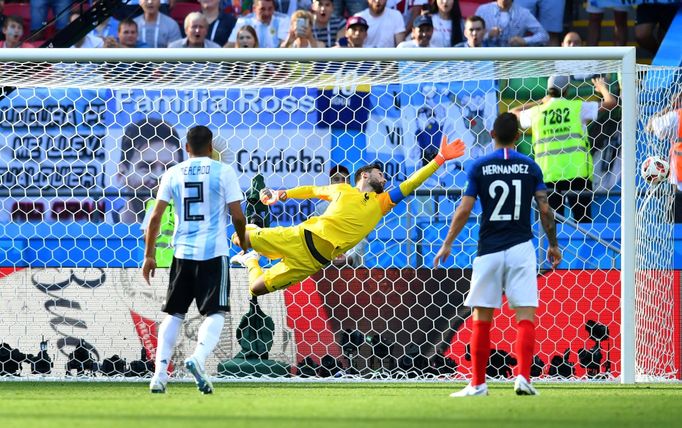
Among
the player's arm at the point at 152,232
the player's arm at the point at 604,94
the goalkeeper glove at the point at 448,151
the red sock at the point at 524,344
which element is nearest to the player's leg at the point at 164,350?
the player's arm at the point at 152,232

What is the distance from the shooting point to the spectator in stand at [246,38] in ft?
40.3

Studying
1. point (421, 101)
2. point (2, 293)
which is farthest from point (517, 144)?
point (2, 293)

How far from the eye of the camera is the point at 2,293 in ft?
32.7

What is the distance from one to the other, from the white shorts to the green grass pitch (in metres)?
0.54

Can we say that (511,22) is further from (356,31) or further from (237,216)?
(237,216)

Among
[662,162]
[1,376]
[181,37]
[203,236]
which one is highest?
[181,37]

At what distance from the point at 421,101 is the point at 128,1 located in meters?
4.24

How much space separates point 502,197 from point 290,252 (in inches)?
109

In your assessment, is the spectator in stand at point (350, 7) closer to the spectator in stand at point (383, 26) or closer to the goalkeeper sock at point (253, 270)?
the spectator in stand at point (383, 26)

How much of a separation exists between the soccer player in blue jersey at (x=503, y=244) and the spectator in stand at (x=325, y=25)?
630 centimetres

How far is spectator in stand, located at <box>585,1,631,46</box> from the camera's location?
1338 centimetres

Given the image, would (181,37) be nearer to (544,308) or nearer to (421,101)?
(421,101)

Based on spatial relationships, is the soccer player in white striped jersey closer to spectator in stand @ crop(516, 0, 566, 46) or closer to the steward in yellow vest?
the steward in yellow vest

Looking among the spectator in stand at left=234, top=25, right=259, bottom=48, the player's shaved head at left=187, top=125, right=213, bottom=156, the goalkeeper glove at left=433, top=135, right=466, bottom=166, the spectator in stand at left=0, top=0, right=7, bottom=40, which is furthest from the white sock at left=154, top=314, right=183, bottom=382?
the spectator in stand at left=0, top=0, right=7, bottom=40
